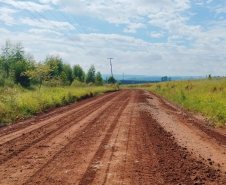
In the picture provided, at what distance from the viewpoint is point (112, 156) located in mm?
5668

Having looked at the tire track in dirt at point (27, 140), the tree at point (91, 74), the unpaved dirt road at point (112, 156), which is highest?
the tree at point (91, 74)

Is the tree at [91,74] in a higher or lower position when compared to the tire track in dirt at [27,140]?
higher

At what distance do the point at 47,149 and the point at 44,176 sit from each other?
188cm

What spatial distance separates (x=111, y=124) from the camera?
9.87 meters

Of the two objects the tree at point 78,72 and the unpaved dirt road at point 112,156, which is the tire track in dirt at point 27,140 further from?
the tree at point 78,72

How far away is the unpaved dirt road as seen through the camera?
444cm

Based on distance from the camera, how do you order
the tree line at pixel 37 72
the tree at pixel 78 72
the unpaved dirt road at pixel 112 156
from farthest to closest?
the tree at pixel 78 72, the tree line at pixel 37 72, the unpaved dirt road at pixel 112 156

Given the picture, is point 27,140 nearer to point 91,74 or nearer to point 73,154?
point 73,154

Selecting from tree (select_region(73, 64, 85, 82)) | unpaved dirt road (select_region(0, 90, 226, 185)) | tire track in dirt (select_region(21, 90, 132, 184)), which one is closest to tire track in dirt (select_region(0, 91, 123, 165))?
unpaved dirt road (select_region(0, 90, 226, 185))

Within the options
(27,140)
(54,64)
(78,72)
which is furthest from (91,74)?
(27,140)

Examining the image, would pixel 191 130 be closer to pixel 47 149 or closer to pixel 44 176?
pixel 47 149

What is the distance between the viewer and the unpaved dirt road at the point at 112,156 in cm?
444

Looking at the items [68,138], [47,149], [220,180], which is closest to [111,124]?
[68,138]

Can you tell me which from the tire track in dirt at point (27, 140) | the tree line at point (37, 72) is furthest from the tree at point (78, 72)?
the tire track in dirt at point (27, 140)
